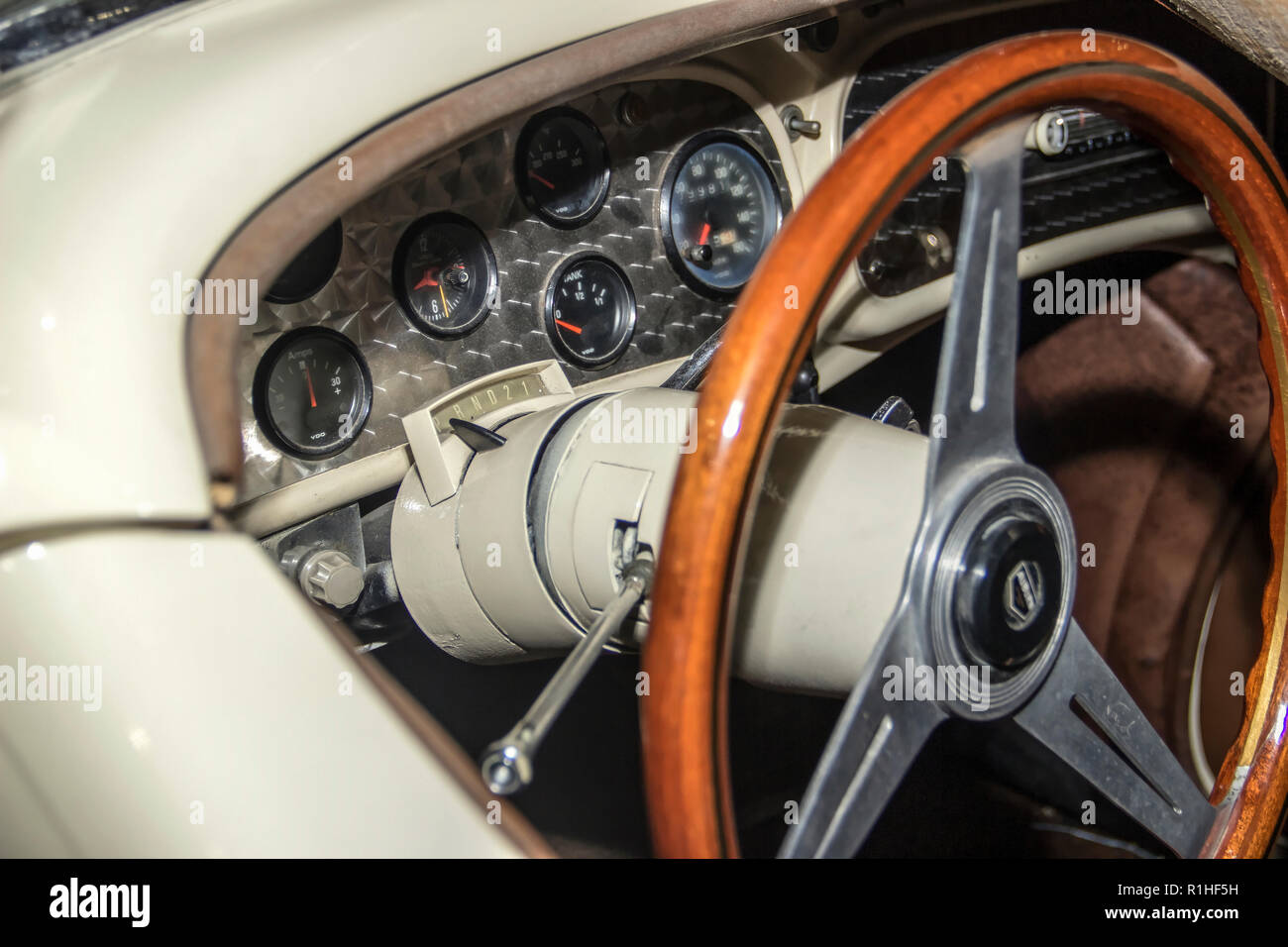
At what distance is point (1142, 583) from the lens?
1.77 meters

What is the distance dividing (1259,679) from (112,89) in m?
1.04

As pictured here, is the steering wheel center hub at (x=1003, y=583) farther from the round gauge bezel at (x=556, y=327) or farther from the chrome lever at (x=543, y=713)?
the round gauge bezel at (x=556, y=327)

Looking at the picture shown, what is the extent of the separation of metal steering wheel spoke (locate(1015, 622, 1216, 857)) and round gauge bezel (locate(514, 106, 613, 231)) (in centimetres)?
80

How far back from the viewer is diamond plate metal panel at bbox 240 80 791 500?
117cm

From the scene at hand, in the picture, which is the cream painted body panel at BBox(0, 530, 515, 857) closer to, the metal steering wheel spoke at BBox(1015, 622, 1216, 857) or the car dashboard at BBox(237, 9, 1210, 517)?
the car dashboard at BBox(237, 9, 1210, 517)

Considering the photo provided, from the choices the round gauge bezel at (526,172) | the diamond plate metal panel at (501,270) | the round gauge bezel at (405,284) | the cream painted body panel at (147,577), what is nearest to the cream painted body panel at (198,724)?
the cream painted body panel at (147,577)

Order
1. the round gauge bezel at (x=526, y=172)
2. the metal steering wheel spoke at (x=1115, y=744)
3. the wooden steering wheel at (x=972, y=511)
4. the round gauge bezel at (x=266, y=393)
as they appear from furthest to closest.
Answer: the round gauge bezel at (x=526, y=172)
the round gauge bezel at (x=266, y=393)
the metal steering wheel spoke at (x=1115, y=744)
the wooden steering wheel at (x=972, y=511)

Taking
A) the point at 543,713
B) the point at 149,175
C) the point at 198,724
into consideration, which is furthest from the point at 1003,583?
the point at 149,175

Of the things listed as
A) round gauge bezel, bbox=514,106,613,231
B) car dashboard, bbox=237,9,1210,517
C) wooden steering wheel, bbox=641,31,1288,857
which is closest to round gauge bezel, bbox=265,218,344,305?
car dashboard, bbox=237,9,1210,517

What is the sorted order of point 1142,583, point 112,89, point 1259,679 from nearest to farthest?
point 112,89, point 1259,679, point 1142,583

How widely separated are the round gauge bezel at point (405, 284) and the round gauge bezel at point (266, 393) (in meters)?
0.08

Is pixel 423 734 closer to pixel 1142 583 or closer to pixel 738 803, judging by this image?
pixel 738 803

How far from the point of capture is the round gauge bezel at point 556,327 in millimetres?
1326
